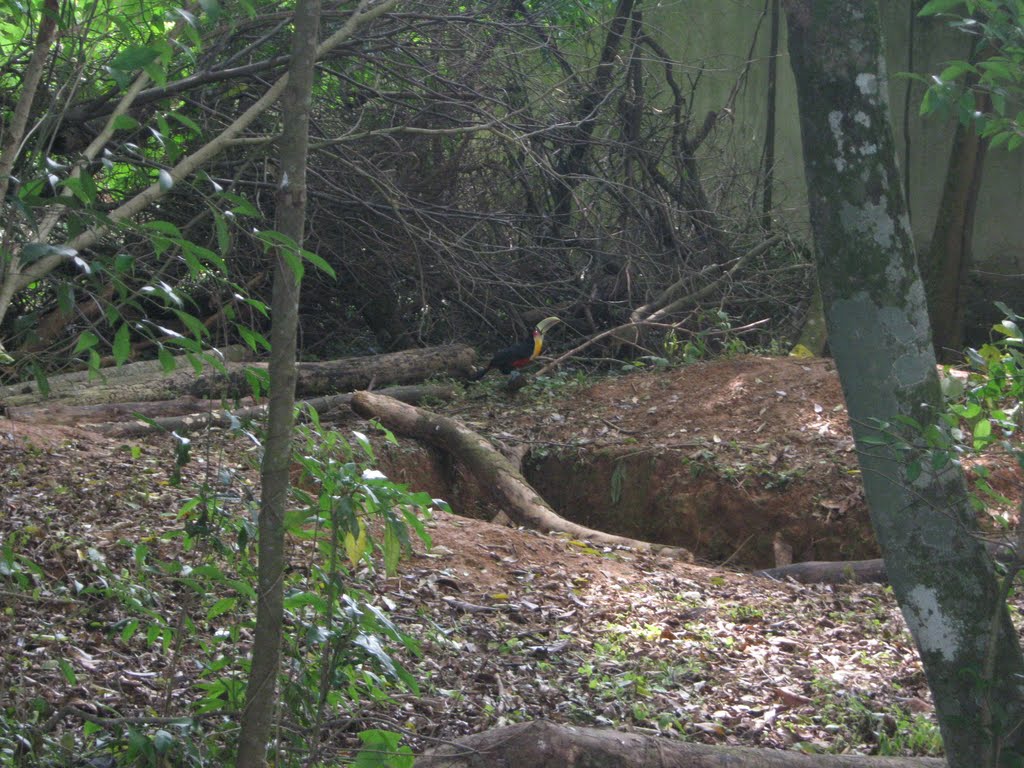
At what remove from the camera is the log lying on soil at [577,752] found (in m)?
2.64

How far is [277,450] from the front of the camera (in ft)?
6.93

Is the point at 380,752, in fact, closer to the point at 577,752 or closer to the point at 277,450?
the point at 277,450

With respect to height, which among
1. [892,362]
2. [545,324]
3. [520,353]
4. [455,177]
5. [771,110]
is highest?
[771,110]

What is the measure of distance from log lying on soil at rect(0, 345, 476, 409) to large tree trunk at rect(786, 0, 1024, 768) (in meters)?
3.89

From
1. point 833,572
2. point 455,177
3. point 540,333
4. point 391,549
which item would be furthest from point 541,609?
point 455,177

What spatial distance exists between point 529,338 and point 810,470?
3095mm

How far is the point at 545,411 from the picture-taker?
7.84 metres

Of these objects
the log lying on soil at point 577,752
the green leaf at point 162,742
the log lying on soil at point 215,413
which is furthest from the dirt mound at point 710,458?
the green leaf at point 162,742

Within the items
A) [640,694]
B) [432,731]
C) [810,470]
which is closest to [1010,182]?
[810,470]

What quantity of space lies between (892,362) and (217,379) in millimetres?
5114

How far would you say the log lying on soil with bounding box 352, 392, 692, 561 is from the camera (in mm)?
5785

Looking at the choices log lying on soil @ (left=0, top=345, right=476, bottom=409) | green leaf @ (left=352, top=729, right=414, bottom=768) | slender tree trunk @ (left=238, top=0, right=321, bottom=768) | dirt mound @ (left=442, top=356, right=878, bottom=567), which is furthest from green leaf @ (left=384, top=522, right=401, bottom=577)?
dirt mound @ (left=442, top=356, right=878, bottom=567)

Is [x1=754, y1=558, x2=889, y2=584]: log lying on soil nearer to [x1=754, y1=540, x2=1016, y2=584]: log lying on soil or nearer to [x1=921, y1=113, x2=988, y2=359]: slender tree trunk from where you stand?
[x1=754, y1=540, x2=1016, y2=584]: log lying on soil

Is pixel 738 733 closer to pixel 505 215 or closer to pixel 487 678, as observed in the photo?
pixel 487 678
